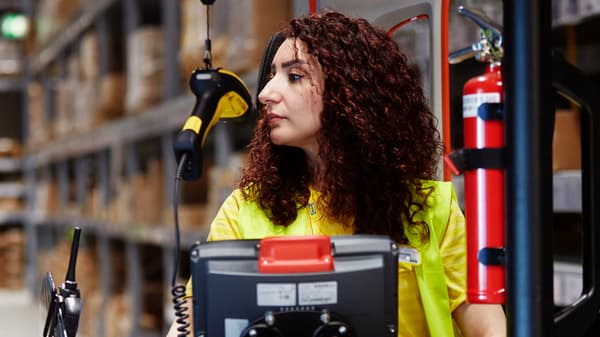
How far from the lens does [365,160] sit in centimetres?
91

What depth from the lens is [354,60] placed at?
0.93 metres

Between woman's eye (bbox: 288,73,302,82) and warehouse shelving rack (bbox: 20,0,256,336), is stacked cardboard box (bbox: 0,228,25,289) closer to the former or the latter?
warehouse shelving rack (bbox: 20,0,256,336)

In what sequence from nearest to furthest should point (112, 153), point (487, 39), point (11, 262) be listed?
point (487, 39), point (112, 153), point (11, 262)

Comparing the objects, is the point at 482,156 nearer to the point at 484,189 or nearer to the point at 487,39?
the point at 484,189

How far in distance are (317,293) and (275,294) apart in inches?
1.4

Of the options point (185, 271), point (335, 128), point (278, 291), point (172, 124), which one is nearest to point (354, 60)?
point (335, 128)

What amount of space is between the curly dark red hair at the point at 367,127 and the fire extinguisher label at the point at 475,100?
63 mm

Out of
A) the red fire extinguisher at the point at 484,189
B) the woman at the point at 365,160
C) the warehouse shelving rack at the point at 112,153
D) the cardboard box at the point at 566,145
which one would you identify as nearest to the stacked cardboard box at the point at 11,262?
the warehouse shelving rack at the point at 112,153

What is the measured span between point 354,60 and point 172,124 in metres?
2.48

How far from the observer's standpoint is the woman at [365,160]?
0.92 metres

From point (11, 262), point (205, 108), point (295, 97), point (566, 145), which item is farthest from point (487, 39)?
point (11, 262)

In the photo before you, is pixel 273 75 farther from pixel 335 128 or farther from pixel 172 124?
pixel 172 124

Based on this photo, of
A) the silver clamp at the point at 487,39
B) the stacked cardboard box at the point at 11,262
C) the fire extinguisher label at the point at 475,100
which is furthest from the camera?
the stacked cardboard box at the point at 11,262

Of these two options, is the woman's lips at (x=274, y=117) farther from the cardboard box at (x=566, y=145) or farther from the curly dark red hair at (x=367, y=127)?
the cardboard box at (x=566, y=145)
